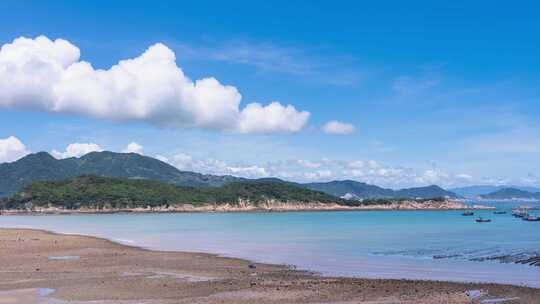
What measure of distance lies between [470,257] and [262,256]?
1608 centimetres

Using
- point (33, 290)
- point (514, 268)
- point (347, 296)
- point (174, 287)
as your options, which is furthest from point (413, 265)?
point (33, 290)

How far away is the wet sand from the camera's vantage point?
2322 centimetres

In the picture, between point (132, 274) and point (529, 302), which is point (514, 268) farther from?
point (132, 274)

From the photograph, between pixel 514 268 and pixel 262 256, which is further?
pixel 262 256

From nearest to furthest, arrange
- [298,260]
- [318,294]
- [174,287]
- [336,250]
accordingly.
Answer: [318,294] < [174,287] < [298,260] < [336,250]

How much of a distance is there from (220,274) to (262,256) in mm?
12976

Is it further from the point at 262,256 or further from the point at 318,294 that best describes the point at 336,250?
the point at 318,294

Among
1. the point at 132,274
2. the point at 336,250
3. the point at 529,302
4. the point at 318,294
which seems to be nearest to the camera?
the point at 529,302

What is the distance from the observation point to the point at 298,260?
41.5 m

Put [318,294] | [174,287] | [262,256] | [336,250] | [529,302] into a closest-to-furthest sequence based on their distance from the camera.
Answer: [529,302] → [318,294] → [174,287] → [262,256] → [336,250]

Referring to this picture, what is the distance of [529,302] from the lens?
22500 mm

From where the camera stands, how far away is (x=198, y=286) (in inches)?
1047

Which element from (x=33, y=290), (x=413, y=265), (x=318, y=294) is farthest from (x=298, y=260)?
(x=33, y=290)

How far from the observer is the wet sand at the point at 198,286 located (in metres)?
23.2
